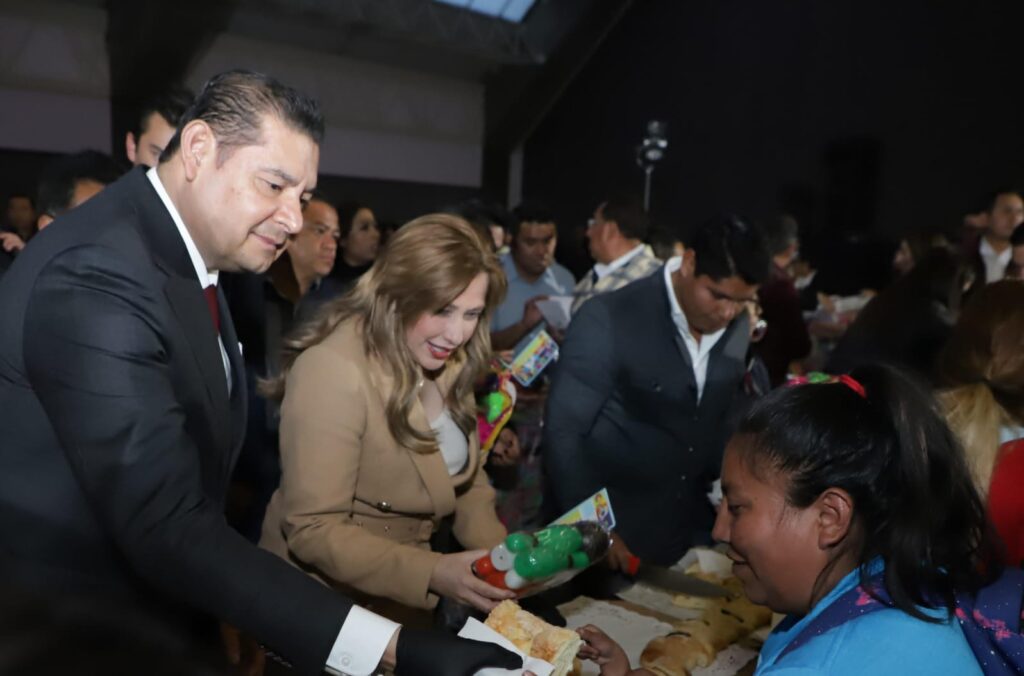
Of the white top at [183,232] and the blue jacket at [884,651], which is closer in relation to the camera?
the blue jacket at [884,651]

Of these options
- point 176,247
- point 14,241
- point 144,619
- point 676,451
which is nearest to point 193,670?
point 144,619

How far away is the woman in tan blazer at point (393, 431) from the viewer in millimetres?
1572

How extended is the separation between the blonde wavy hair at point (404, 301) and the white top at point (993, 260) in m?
3.75

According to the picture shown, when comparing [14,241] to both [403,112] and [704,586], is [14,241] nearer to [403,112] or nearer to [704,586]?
[704,586]

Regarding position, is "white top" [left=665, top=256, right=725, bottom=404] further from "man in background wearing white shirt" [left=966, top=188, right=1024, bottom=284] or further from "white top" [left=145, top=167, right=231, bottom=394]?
"man in background wearing white shirt" [left=966, top=188, right=1024, bottom=284]

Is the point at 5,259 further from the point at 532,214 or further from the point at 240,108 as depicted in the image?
the point at 532,214

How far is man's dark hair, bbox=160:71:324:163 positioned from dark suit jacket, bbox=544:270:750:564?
1164mm

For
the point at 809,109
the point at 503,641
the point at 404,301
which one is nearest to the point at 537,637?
the point at 503,641

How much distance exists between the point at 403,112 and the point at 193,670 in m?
11.0

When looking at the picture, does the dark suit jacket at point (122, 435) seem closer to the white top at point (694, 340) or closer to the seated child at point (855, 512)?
the seated child at point (855, 512)

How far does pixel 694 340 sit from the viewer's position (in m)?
2.31

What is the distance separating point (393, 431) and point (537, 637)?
545 mm

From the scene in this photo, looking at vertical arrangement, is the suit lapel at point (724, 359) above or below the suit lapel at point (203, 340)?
below

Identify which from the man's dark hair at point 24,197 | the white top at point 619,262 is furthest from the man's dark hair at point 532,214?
the man's dark hair at point 24,197
